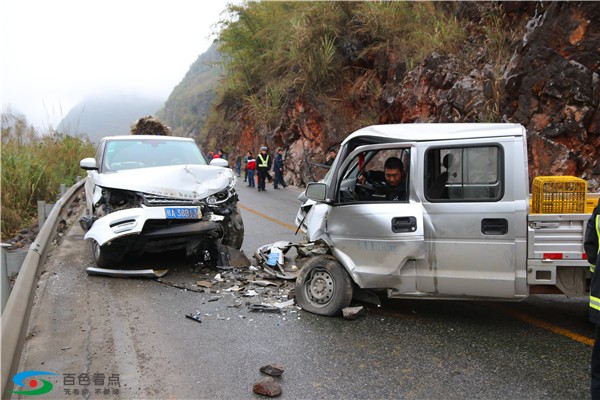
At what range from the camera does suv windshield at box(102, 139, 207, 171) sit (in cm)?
732

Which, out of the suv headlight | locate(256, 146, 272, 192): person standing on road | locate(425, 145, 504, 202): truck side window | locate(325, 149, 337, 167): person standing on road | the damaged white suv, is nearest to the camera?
locate(425, 145, 504, 202): truck side window

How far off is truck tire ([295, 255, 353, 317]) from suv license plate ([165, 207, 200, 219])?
1916 mm

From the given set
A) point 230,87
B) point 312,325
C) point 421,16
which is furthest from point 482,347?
point 230,87

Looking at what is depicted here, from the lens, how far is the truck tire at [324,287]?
4820 mm

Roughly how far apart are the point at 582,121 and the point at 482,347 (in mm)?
8268

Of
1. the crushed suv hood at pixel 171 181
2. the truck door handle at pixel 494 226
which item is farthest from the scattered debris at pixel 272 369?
the crushed suv hood at pixel 171 181

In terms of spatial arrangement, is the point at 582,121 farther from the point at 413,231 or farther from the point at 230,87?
the point at 230,87

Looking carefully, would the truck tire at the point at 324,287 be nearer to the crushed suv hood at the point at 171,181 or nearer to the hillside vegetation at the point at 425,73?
the crushed suv hood at the point at 171,181

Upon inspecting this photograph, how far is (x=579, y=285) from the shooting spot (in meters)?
4.12

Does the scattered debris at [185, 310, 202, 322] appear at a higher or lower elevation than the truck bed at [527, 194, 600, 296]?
lower

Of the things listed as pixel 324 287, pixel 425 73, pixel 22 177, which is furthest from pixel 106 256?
pixel 425 73

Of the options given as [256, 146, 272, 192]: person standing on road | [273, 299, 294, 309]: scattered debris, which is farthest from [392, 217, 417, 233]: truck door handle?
[256, 146, 272, 192]: person standing on road

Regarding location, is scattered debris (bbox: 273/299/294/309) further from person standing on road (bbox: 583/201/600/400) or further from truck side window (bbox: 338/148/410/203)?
person standing on road (bbox: 583/201/600/400)

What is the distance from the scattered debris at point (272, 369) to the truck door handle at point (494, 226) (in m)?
2.14
